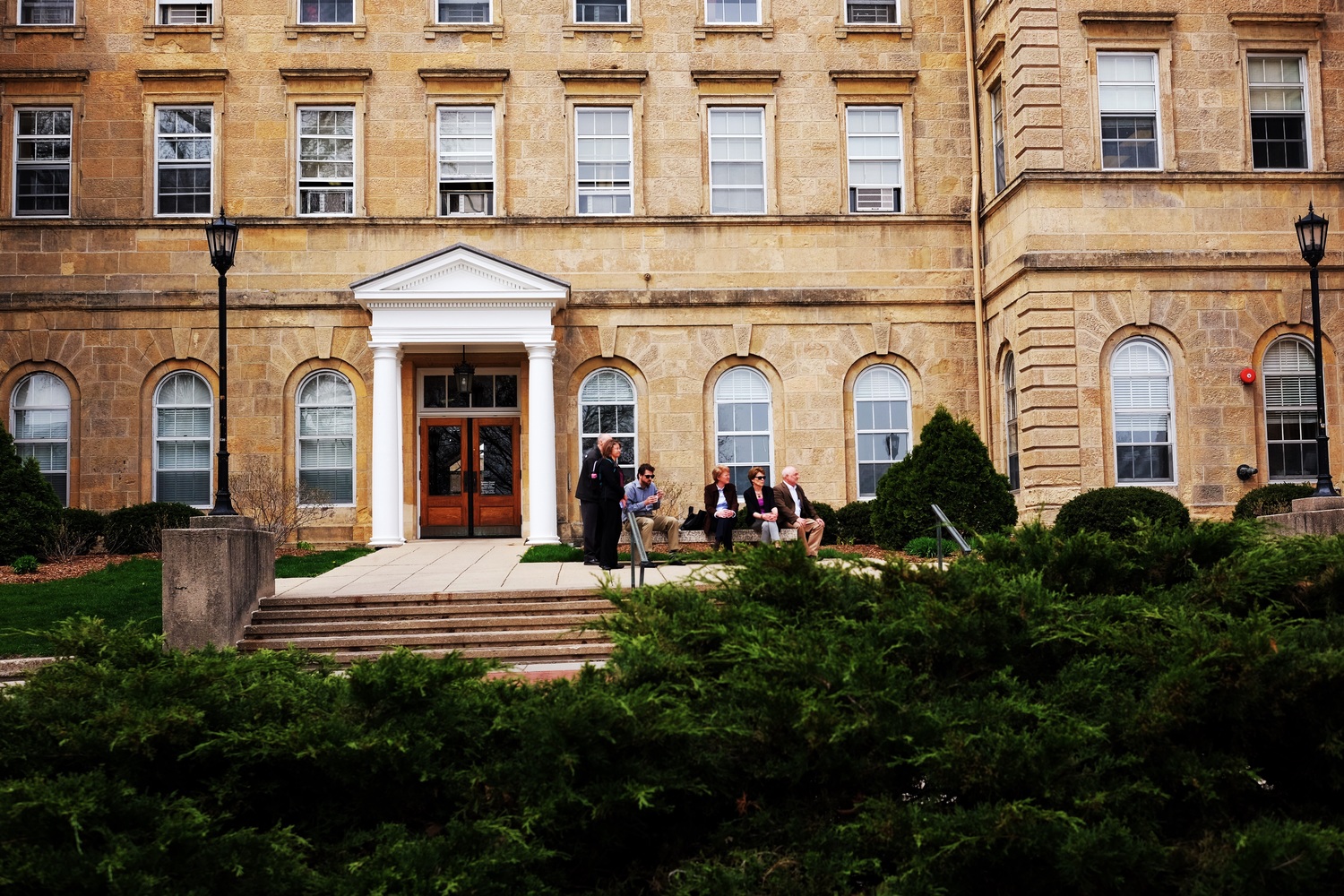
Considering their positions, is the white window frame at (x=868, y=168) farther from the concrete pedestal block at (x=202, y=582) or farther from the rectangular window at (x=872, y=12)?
the concrete pedestal block at (x=202, y=582)

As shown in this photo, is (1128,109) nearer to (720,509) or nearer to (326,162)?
(720,509)

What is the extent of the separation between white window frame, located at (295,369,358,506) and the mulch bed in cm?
331

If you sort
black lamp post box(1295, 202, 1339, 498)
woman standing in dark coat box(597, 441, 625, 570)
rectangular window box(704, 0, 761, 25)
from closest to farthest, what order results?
woman standing in dark coat box(597, 441, 625, 570)
black lamp post box(1295, 202, 1339, 498)
rectangular window box(704, 0, 761, 25)

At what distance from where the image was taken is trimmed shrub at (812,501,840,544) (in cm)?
2531

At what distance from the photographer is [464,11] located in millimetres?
28062

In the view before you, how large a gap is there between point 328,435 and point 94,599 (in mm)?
10506

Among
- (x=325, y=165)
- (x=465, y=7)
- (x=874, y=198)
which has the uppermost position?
(x=465, y=7)

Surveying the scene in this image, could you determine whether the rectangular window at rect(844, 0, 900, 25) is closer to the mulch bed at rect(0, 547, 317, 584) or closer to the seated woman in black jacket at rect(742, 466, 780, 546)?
the seated woman in black jacket at rect(742, 466, 780, 546)

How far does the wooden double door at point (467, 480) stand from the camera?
91.5ft

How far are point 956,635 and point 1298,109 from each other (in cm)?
2422

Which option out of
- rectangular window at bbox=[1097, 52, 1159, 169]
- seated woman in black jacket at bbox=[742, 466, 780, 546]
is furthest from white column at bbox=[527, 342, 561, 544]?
rectangular window at bbox=[1097, 52, 1159, 169]

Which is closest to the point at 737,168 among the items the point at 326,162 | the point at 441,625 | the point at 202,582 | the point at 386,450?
the point at 326,162

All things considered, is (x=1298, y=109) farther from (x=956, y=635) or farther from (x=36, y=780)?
(x=36, y=780)

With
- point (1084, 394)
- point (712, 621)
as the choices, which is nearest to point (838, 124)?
point (1084, 394)
